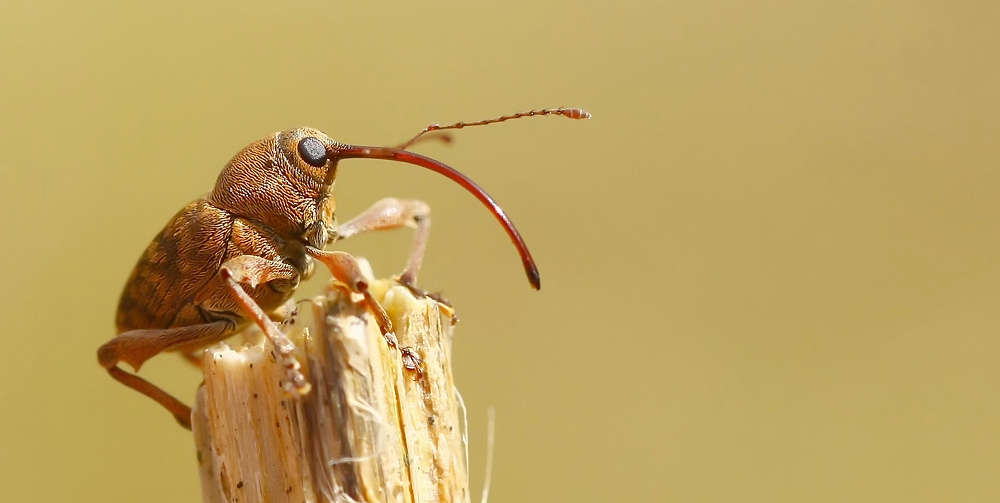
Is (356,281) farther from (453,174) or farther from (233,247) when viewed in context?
(233,247)

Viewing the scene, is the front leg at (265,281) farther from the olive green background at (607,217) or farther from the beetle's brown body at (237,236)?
the olive green background at (607,217)

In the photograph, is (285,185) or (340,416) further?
(285,185)

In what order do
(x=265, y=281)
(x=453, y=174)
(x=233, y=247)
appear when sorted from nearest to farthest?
(x=453, y=174)
(x=265, y=281)
(x=233, y=247)

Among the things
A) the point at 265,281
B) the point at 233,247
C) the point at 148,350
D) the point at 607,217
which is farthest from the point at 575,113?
the point at 607,217

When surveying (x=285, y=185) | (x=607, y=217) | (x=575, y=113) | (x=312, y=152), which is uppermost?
(x=575, y=113)

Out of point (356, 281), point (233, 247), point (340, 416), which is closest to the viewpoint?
point (340, 416)

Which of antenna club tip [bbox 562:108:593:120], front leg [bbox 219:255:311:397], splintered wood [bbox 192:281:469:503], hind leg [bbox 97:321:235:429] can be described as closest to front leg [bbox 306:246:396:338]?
splintered wood [bbox 192:281:469:503]

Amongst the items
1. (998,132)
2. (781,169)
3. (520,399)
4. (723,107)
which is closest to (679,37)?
(723,107)
